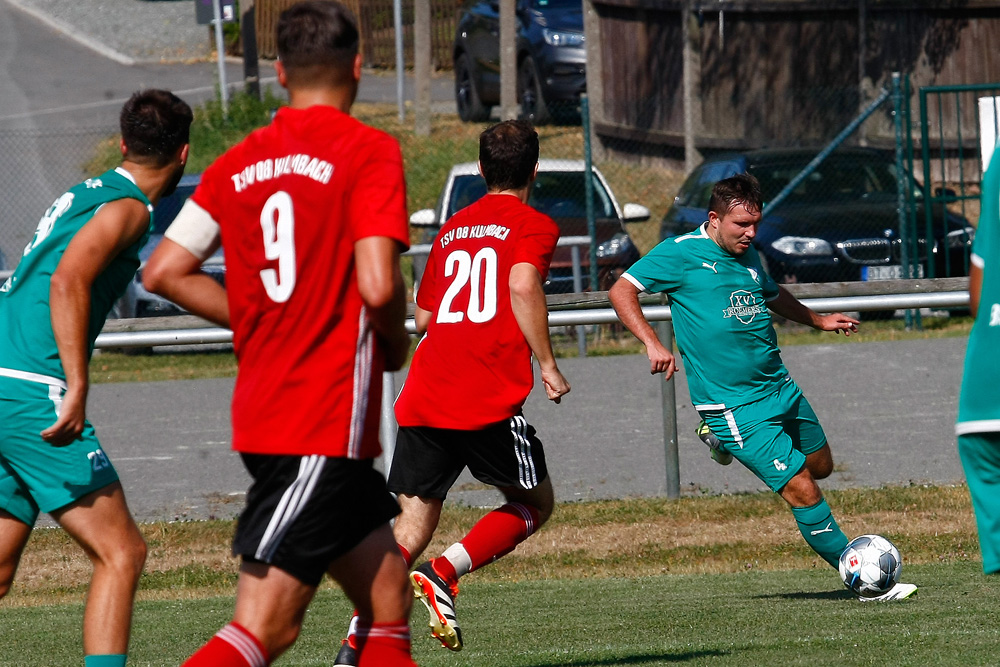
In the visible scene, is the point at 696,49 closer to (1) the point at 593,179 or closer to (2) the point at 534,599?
(1) the point at 593,179

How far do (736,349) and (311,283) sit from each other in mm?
3350

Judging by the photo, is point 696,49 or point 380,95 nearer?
point 696,49

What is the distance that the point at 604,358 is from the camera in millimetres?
14977

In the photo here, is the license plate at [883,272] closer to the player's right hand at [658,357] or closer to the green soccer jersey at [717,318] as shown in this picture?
the green soccer jersey at [717,318]

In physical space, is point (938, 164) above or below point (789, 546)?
above

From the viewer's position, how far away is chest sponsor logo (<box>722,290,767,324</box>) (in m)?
6.72

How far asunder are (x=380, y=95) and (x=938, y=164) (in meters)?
15.6

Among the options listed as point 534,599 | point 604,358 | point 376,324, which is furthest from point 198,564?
point 604,358

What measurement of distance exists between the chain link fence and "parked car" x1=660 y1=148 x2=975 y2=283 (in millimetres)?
8631

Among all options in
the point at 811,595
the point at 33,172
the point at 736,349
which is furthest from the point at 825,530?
the point at 33,172

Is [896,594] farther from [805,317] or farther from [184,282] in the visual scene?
[184,282]

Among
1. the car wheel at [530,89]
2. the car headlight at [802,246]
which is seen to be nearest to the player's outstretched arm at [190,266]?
the car headlight at [802,246]

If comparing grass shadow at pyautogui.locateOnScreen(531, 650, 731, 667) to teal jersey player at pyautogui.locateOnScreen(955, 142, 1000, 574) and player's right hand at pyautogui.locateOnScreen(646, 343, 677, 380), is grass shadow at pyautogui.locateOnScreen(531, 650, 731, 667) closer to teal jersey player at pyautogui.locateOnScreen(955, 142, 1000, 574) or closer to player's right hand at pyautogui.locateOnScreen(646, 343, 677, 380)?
player's right hand at pyautogui.locateOnScreen(646, 343, 677, 380)

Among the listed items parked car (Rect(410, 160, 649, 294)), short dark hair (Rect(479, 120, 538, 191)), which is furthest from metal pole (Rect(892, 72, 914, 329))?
short dark hair (Rect(479, 120, 538, 191))
